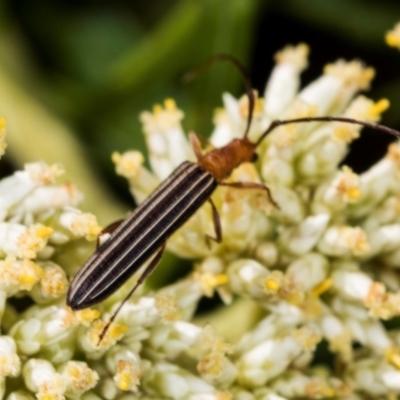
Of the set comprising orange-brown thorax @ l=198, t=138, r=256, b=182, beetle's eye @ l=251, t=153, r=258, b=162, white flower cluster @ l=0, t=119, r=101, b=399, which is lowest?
white flower cluster @ l=0, t=119, r=101, b=399

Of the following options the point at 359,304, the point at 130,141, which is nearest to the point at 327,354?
the point at 359,304

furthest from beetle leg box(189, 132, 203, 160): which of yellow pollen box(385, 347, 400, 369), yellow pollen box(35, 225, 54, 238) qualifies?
yellow pollen box(385, 347, 400, 369)

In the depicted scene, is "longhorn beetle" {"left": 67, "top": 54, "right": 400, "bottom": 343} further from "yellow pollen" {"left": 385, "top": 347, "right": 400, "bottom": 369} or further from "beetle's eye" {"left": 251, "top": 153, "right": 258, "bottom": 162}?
"yellow pollen" {"left": 385, "top": 347, "right": 400, "bottom": 369}

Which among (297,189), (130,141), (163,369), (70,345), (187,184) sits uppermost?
(130,141)

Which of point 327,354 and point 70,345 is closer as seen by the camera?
point 70,345

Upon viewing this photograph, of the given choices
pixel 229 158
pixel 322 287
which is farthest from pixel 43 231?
pixel 322 287

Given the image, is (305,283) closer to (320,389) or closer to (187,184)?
(320,389)
